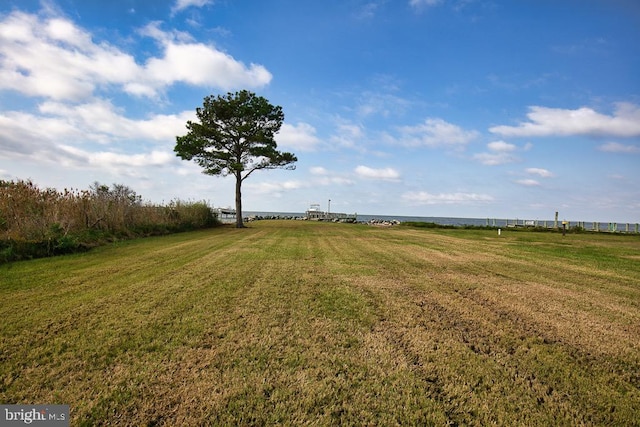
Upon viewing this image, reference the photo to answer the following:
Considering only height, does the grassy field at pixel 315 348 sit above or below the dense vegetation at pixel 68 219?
below

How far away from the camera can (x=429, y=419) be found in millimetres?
2428

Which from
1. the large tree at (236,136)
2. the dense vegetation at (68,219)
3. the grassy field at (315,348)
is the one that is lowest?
the grassy field at (315,348)

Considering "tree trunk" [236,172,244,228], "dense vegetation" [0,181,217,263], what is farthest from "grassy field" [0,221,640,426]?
"tree trunk" [236,172,244,228]

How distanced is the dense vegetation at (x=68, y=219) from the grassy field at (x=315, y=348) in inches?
94.7

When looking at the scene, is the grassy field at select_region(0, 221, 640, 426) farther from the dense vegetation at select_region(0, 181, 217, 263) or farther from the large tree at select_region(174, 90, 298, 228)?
the large tree at select_region(174, 90, 298, 228)

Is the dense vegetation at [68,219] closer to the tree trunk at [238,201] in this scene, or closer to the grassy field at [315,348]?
the grassy field at [315,348]

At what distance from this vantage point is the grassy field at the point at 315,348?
254 centimetres

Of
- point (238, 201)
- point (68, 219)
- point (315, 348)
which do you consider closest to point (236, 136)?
point (238, 201)

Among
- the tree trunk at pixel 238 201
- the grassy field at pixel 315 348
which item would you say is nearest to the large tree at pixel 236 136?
the tree trunk at pixel 238 201

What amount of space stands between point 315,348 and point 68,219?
12.6 meters

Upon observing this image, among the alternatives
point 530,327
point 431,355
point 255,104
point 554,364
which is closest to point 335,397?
point 431,355

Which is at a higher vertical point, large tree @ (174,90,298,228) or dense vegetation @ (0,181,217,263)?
large tree @ (174,90,298,228)

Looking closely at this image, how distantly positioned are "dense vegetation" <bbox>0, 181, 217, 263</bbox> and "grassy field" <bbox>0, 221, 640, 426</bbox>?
2405 millimetres

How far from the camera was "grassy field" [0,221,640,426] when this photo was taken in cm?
254
